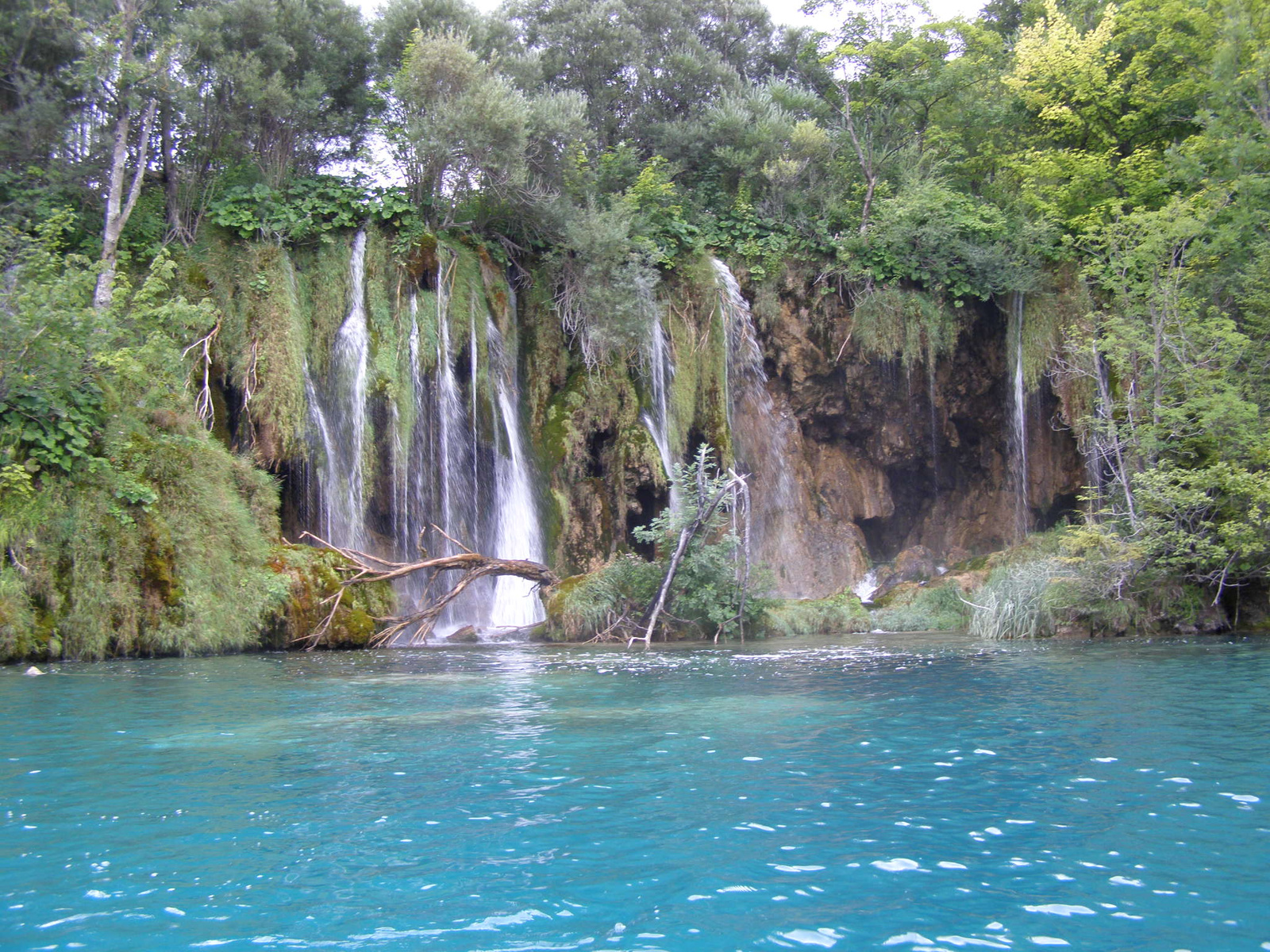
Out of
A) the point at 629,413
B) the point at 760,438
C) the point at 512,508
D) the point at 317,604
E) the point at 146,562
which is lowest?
the point at 317,604

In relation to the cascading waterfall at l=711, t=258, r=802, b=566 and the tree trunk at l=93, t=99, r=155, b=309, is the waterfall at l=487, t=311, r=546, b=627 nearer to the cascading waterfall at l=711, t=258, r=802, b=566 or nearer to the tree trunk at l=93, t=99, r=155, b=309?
the cascading waterfall at l=711, t=258, r=802, b=566

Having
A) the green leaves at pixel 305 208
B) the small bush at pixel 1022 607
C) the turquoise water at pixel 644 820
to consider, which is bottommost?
the turquoise water at pixel 644 820

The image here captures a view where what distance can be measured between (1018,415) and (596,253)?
37.0ft

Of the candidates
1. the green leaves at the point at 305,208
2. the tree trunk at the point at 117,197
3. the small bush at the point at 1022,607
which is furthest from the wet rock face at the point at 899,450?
the tree trunk at the point at 117,197

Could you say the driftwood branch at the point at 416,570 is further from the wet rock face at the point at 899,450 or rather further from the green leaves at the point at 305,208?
the wet rock face at the point at 899,450

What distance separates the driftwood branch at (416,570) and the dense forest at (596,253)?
0.89ft

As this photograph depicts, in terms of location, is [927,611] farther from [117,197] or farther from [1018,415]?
[117,197]

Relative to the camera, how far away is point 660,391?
21.5 meters

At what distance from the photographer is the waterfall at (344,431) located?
17250 mm

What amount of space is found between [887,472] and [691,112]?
1192cm

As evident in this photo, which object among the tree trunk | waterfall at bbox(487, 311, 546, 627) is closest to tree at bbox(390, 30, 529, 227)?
waterfall at bbox(487, 311, 546, 627)

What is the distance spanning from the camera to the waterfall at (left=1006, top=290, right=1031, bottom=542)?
23188mm

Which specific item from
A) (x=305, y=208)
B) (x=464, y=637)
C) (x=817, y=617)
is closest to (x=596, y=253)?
(x=305, y=208)

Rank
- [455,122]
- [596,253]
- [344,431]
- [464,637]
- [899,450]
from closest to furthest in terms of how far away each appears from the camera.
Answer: [464,637] < [344,431] < [455,122] < [596,253] < [899,450]
